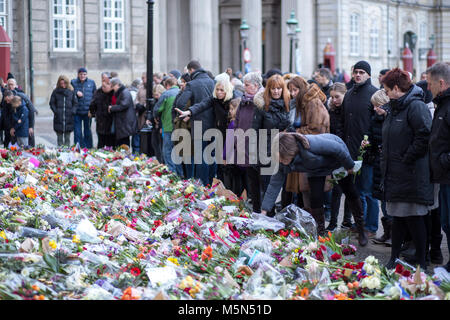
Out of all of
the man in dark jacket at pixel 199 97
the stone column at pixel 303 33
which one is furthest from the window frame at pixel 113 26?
the man in dark jacket at pixel 199 97

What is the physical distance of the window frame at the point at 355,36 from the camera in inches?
1858

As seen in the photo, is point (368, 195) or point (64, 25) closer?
point (368, 195)

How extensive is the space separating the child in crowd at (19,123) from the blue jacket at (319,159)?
8.78 m

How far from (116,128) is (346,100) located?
6.43m

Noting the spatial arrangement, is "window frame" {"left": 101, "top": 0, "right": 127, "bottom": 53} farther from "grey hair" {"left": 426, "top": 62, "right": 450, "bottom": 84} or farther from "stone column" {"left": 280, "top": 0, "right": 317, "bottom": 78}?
"grey hair" {"left": 426, "top": 62, "right": 450, "bottom": 84}

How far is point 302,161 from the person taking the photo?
830cm

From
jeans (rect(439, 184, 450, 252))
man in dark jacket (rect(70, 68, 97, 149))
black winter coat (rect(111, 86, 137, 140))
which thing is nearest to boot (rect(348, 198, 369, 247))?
jeans (rect(439, 184, 450, 252))

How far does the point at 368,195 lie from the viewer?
31.9 ft

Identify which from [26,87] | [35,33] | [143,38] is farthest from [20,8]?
[143,38]

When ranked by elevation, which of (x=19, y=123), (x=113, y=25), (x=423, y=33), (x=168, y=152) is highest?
(x=423, y=33)

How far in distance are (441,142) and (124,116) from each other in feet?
28.4

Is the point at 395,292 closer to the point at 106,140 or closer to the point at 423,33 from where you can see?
the point at 106,140

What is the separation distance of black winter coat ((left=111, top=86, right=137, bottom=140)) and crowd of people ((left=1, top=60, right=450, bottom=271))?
0.06 ft

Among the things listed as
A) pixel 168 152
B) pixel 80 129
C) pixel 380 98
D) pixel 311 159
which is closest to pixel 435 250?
pixel 311 159
